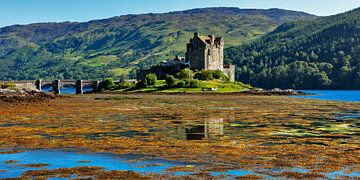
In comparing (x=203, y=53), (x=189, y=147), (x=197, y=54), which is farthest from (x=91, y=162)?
(x=197, y=54)

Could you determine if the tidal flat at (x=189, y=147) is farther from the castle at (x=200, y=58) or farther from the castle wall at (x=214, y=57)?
the castle wall at (x=214, y=57)

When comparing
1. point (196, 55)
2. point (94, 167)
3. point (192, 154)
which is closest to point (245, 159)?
point (192, 154)

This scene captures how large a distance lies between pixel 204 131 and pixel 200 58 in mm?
125245

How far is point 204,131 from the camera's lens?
1745 inches

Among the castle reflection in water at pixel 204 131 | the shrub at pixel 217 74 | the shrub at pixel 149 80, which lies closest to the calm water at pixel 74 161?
the castle reflection in water at pixel 204 131

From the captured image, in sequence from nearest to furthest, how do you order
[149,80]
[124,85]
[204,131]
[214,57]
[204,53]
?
[204,131] → [149,80] → [124,85] → [204,53] → [214,57]

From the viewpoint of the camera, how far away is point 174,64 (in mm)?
178375

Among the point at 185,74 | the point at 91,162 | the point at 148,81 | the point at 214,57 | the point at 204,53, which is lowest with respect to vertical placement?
the point at 91,162

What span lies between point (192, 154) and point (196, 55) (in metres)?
139

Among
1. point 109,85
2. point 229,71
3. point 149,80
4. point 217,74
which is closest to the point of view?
point 149,80

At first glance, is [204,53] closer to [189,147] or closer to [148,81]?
[148,81]

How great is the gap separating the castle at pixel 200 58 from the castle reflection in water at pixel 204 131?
116 meters

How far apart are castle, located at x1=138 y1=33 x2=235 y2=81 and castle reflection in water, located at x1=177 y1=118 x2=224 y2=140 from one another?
4585 inches

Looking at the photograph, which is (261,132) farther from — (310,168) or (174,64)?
(174,64)
